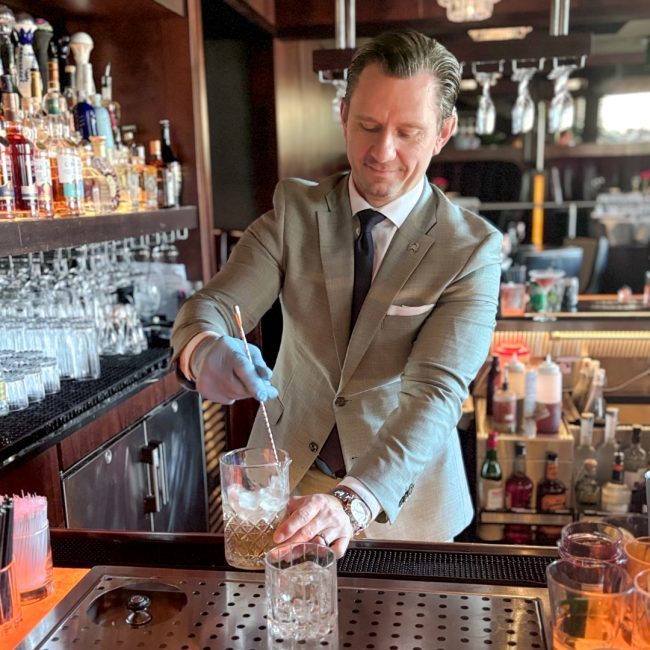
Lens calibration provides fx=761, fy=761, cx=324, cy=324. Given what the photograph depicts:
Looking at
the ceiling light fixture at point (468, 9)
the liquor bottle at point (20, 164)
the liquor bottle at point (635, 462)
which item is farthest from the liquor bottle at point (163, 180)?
the liquor bottle at point (635, 462)

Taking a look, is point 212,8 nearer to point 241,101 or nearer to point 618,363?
point 241,101

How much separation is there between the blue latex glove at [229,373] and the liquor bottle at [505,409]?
2037 millimetres

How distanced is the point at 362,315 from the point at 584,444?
1.96 meters

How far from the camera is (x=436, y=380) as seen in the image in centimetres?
144

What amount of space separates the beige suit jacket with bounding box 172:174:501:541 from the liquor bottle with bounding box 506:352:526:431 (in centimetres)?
151

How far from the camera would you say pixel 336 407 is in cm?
164

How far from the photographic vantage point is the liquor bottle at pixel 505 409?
316cm

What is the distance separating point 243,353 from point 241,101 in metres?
3.30

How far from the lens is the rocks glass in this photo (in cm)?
112

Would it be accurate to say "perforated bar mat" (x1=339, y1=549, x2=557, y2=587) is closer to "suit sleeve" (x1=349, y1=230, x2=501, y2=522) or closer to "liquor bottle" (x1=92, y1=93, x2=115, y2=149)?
"suit sleeve" (x1=349, y1=230, x2=501, y2=522)

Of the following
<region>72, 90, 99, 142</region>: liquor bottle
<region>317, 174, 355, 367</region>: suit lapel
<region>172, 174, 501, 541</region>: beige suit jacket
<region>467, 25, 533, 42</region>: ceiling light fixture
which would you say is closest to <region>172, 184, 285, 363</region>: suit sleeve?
<region>172, 174, 501, 541</region>: beige suit jacket

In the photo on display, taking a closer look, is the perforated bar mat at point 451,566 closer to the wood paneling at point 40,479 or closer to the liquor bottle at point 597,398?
the wood paneling at point 40,479

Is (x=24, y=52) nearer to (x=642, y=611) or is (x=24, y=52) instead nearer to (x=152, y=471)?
(x=152, y=471)

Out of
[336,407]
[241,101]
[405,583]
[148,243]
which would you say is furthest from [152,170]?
[405,583]
